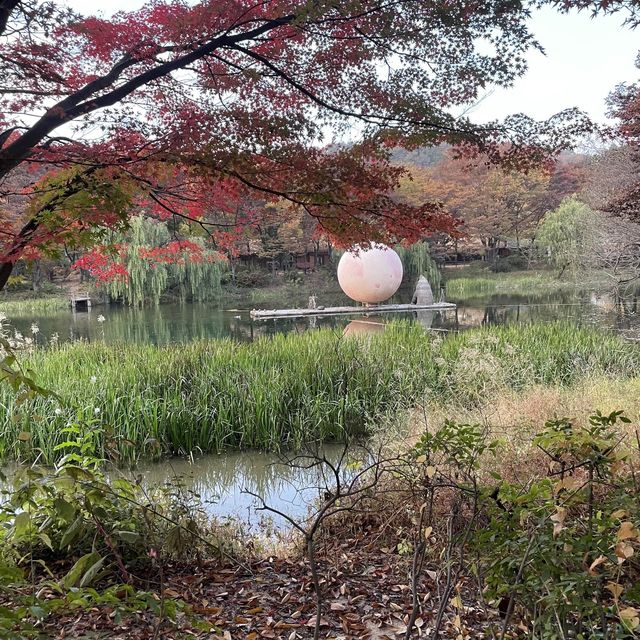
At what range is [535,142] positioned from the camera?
3.31 m

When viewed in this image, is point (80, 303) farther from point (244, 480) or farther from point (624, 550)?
point (624, 550)

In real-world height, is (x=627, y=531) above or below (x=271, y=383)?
above

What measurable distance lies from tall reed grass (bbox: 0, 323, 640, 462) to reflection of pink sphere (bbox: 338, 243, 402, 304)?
10300 millimetres

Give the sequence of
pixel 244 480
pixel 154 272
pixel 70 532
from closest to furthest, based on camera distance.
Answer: pixel 70 532, pixel 244 480, pixel 154 272

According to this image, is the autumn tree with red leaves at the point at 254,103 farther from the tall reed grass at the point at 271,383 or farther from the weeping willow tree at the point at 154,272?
the weeping willow tree at the point at 154,272

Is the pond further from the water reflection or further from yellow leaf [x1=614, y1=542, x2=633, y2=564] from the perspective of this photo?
yellow leaf [x1=614, y1=542, x2=633, y2=564]

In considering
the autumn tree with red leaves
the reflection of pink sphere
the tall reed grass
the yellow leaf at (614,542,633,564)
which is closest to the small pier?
the reflection of pink sphere

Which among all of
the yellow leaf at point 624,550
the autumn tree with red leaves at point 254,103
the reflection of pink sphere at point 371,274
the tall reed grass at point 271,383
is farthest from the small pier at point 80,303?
the yellow leaf at point 624,550

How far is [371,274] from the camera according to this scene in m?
18.8

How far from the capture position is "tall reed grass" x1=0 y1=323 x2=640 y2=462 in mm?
5766

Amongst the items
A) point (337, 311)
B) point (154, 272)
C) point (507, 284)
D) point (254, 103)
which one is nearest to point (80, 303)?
point (154, 272)

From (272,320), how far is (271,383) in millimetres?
11409

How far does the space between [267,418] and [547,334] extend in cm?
504

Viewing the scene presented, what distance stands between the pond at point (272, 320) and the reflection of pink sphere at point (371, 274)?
4.10 ft
